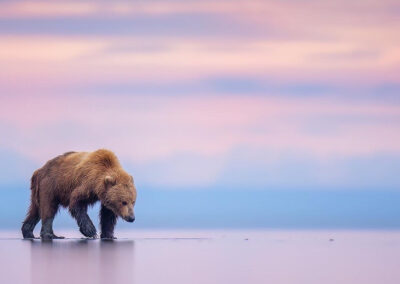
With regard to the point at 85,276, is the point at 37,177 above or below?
above

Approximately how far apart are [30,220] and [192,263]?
11968 mm

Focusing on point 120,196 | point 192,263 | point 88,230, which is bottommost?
point 192,263

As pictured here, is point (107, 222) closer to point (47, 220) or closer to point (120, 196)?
point (120, 196)

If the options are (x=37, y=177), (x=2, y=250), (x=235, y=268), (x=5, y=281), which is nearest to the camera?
(x=5, y=281)

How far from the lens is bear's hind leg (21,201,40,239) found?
31.9 meters

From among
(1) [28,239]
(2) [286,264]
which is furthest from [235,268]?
(1) [28,239]

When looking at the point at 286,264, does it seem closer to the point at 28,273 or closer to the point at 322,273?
the point at 322,273

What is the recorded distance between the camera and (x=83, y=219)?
29.1 m

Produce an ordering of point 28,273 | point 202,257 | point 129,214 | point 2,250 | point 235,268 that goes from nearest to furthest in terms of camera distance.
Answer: point 28,273
point 235,268
point 202,257
point 2,250
point 129,214

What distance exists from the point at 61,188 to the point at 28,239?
2779 millimetres

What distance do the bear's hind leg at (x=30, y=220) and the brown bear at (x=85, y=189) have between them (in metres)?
0.66

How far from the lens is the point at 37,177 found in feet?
102

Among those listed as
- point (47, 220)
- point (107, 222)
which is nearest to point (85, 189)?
point (107, 222)

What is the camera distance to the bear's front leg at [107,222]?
1149 inches
